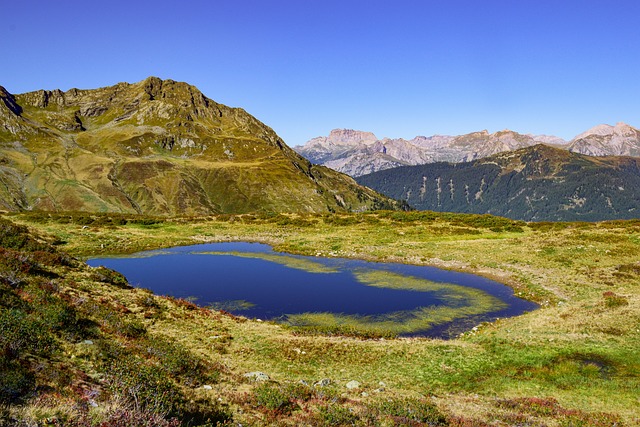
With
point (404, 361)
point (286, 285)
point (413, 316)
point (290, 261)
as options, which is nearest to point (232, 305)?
point (286, 285)

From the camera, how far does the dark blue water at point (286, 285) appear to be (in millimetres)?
36375

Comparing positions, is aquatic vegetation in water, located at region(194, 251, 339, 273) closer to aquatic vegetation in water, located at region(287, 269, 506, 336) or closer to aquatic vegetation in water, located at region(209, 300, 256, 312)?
aquatic vegetation in water, located at region(287, 269, 506, 336)

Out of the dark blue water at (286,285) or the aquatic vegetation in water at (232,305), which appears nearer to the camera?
the aquatic vegetation in water at (232,305)

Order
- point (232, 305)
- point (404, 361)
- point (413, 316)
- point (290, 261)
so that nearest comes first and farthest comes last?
1. point (404, 361)
2. point (413, 316)
3. point (232, 305)
4. point (290, 261)

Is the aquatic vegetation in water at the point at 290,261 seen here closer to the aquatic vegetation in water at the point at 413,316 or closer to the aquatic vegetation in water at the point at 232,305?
the aquatic vegetation in water at the point at 413,316

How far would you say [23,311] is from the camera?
16.2m

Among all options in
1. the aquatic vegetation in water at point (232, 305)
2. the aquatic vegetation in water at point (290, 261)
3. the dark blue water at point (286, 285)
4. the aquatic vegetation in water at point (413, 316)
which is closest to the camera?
the aquatic vegetation in water at point (413, 316)

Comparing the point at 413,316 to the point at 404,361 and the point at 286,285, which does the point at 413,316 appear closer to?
the point at 404,361

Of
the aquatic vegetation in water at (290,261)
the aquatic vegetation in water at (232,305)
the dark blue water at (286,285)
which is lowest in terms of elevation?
the aquatic vegetation in water at (232,305)

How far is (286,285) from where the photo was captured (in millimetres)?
45000

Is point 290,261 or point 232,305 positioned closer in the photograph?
point 232,305

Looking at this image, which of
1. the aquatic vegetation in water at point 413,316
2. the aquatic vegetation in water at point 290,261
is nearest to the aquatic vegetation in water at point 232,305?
the aquatic vegetation in water at point 413,316

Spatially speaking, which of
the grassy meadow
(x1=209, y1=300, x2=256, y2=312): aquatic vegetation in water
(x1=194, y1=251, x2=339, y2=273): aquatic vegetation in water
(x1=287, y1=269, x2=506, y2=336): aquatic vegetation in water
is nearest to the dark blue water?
(x1=209, y1=300, x2=256, y2=312): aquatic vegetation in water

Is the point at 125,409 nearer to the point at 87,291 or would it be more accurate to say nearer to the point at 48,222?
the point at 87,291
